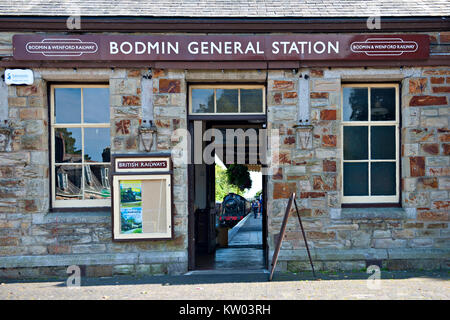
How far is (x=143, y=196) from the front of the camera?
689 centimetres

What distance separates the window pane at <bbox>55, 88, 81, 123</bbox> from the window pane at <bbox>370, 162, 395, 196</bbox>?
5.27m

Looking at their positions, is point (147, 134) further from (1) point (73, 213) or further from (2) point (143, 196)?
(1) point (73, 213)

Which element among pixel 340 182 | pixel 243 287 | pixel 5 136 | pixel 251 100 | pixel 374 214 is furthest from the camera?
pixel 251 100

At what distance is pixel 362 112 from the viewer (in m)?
7.30

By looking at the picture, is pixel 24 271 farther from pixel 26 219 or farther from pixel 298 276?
pixel 298 276

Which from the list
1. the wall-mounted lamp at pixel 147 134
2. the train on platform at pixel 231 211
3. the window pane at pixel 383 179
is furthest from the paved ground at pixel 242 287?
the train on platform at pixel 231 211

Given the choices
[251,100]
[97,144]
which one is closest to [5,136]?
[97,144]

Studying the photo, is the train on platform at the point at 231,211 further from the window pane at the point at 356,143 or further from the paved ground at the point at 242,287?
the paved ground at the point at 242,287

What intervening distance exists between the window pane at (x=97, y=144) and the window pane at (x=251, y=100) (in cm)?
246

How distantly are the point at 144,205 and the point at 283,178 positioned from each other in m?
2.38

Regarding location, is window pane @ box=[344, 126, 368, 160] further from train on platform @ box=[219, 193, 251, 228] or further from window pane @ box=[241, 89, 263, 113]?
train on platform @ box=[219, 193, 251, 228]

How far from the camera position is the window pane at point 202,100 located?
734 centimetres

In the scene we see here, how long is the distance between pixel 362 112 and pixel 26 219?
19.8 feet

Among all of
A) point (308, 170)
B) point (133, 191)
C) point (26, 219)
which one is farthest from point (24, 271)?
point (308, 170)
